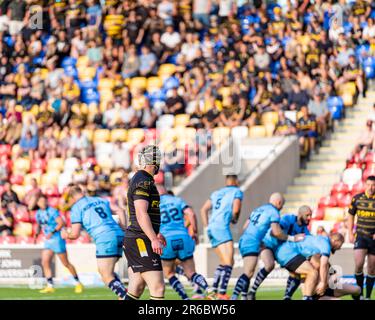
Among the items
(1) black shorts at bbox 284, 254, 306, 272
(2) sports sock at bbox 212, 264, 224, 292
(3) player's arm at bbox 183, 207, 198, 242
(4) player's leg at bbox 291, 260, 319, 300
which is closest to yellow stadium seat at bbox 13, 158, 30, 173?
(3) player's arm at bbox 183, 207, 198, 242

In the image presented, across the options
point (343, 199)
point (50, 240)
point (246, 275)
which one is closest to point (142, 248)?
point (246, 275)

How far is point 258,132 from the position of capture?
85.3 ft

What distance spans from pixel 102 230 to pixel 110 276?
0.75 meters

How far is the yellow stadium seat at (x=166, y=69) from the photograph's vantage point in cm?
2889

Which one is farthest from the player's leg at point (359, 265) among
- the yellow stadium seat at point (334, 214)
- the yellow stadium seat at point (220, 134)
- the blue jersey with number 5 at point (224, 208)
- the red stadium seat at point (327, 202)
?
the yellow stadium seat at point (220, 134)

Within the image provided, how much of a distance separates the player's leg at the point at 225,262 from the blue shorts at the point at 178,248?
35.5 inches

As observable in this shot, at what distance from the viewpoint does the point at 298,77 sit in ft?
86.5

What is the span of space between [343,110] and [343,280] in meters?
8.07

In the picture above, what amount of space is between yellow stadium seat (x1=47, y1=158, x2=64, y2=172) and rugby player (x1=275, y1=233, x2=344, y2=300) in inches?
470

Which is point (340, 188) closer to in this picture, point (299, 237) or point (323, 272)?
point (299, 237)

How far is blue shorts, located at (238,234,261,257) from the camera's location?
16672mm

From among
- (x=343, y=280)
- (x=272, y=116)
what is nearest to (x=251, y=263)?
(x=343, y=280)
